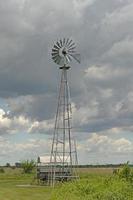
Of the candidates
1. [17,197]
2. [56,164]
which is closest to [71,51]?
[56,164]

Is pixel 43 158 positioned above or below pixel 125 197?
above

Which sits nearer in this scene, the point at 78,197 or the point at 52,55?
the point at 78,197

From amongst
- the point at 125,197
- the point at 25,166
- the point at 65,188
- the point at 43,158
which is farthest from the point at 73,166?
the point at 25,166

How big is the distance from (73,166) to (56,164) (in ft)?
8.43

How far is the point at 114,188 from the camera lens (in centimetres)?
2041

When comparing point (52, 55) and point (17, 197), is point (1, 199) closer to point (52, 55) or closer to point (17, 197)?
point (17, 197)

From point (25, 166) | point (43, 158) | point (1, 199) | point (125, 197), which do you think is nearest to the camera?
point (125, 197)

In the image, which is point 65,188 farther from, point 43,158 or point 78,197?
point 43,158

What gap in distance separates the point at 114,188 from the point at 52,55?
140ft

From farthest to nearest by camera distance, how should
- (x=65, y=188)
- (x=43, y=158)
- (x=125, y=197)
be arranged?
(x=43, y=158), (x=65, y=188), (x=125, y=197)

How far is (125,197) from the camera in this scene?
19031 millimetres

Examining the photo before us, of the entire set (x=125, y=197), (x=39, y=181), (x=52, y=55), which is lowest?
(x=125, y=197)

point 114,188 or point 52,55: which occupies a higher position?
point 52,55

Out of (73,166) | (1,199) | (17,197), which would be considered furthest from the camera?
(73,166)
